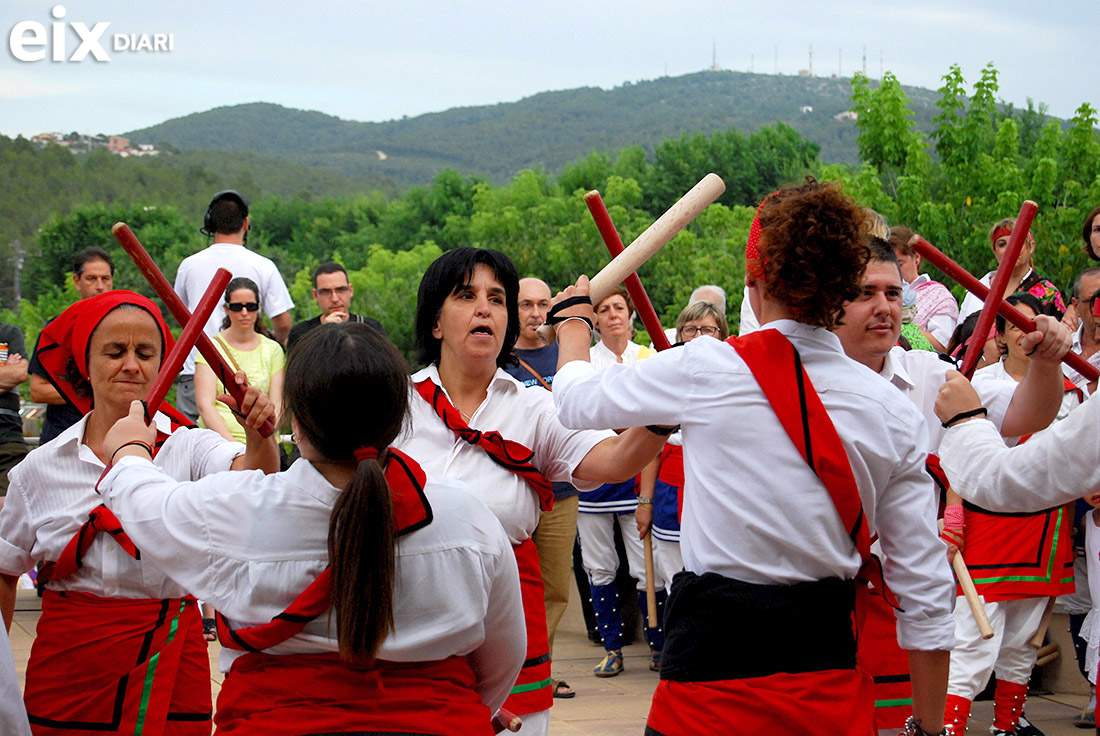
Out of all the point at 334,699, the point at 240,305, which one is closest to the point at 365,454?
the point at 334,699

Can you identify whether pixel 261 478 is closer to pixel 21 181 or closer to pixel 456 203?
pixel 456 203

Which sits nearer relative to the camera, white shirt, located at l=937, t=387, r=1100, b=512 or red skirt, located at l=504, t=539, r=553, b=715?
white shirt, located at l=937, t=387, r=1100, b=512

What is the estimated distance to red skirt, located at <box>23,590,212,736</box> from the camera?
331 centimetres

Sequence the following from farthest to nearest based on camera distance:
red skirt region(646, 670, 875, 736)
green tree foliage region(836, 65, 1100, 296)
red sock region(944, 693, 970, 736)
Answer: green tree foliage region(836, 65, 1100, 296), red sock region(944, 693, 970, 736), red skirt region(646, 670, 875, 736)

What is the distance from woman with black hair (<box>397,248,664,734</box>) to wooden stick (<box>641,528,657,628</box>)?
3208 millimetres

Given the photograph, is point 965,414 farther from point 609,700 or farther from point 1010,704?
point 609,700

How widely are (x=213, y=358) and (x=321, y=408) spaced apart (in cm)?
101

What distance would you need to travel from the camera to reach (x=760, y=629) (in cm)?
244

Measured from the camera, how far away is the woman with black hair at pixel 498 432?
330cm

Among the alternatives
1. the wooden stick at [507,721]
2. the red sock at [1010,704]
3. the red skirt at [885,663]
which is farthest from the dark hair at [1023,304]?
the wooden stick at [507,721]

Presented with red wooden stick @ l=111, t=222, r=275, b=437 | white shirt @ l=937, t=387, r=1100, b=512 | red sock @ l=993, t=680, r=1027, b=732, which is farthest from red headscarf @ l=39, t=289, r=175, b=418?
red sock @ l=993, t=680, r=1027, b=732

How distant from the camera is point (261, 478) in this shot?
92.4 inches

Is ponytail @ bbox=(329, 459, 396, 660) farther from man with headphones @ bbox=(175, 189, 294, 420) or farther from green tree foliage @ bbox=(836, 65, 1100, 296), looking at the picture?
green tree foliage @ bbox=(836, 65, 1100, 296)

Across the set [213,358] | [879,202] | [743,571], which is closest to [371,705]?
[743,571]
